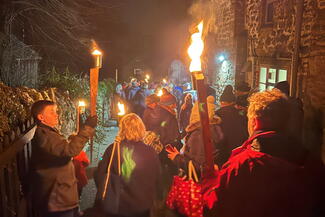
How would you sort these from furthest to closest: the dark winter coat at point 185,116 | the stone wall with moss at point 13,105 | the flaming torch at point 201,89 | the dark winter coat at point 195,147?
the dark winter coat at point 185,116 < the dark winter coat at point 195,147 < the stone wall with moss at point 13,105 < the flaming torch at point 201,89

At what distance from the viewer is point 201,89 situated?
77.5 inches

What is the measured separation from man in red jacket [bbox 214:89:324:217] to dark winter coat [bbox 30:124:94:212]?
6.28 ft

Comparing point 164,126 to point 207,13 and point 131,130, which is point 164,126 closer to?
point 131,130

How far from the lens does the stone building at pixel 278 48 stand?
20.6 ft

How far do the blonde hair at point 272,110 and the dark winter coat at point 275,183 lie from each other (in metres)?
0.11

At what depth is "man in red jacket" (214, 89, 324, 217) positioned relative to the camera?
6.66ft

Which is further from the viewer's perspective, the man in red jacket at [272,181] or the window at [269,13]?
the window at [269,13]

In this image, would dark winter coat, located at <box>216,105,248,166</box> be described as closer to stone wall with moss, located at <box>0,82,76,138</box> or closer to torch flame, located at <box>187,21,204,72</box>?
torch flame, located at <box>187,21,204,72</box>

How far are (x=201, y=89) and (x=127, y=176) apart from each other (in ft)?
5.95

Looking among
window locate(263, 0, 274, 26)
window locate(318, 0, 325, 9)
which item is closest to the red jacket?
window locate(318, 0, 325, 9)

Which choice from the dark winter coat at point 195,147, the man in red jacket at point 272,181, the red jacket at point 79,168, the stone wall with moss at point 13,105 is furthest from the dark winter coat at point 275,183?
the stone wall with moss at point 13,105

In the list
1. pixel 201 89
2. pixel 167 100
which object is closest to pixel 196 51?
pixel 201 89

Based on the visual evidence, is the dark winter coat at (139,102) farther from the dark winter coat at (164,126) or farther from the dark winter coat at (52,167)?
the dark winter coat at (52,167)

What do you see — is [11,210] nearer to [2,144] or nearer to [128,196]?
[2,144]
